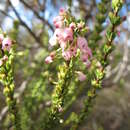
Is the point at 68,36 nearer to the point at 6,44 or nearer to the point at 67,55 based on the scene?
the point at 67,55

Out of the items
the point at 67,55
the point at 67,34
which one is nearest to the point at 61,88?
the point at 67,55

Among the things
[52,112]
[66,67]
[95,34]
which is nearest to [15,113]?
[52,112]

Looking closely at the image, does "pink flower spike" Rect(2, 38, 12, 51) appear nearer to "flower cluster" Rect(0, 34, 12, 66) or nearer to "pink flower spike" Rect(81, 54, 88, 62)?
"flower cluster" Rect(0, 34, 12, 66)

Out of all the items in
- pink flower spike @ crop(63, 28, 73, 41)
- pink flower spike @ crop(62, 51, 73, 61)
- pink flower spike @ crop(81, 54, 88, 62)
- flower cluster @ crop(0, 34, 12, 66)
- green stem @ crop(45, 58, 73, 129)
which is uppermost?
flower cluster @ crop(0, 34, 12, 66)

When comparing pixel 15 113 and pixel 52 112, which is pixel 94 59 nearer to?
pixel 52 112

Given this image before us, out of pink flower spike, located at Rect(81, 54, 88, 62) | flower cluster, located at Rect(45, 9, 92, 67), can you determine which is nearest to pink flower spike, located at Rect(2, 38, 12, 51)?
flower cluster, located at Rect(45, 9, 92, 67)

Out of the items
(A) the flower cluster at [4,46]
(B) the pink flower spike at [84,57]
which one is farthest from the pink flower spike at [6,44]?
(B) the pink flower spike at [84,57]

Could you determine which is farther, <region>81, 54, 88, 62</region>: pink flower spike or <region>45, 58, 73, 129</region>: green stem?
<region>81, 54, 88, 62</region>: pink flower spike

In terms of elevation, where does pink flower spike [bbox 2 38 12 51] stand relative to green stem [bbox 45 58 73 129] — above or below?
above

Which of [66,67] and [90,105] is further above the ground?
[66,67]
